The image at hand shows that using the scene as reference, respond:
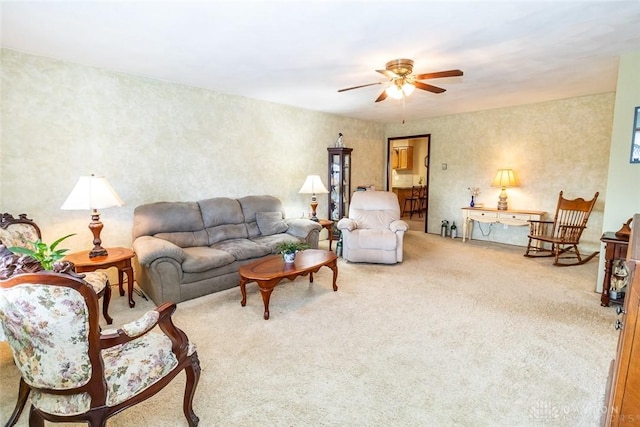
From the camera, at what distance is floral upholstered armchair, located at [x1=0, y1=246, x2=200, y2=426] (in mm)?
1182

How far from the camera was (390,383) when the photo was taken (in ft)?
6.64

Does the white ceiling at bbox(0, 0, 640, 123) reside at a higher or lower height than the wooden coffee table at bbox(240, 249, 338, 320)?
higher

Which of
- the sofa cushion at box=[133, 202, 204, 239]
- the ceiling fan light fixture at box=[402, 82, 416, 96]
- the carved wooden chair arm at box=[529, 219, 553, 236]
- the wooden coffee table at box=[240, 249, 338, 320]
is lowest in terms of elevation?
the wooden coffee table at box=[240, 249, 338, 320]

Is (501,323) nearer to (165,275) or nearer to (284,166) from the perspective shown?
(165,275)

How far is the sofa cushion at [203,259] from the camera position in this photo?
3237mm

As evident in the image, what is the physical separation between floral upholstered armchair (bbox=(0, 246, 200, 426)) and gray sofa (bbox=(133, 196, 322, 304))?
1665 millimetres

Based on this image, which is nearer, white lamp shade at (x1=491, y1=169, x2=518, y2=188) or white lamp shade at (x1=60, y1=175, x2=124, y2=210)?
white lamp shade at (x1=60, y1=175, x2=124, y2=210)

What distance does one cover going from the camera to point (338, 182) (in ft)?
19.8

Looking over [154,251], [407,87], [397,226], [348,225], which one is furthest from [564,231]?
[154,251]

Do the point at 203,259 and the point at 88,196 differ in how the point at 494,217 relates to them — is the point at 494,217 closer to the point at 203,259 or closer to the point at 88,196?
the point at 203,259

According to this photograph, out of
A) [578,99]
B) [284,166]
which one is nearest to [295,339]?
[284,166]

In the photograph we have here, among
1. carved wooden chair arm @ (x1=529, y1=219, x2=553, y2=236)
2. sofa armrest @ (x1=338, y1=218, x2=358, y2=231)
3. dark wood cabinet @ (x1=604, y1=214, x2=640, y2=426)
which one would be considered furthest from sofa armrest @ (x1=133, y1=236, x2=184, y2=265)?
carved wooden chair arm @ (x1=529, y1=219, x2=553, y2=236)

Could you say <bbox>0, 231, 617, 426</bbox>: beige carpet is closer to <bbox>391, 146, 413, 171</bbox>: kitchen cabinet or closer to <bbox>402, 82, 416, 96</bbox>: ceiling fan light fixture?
<bbox>402, 82, 416, 96</bbox>: ceiling fan light fixture

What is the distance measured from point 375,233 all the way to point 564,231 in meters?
2.82
